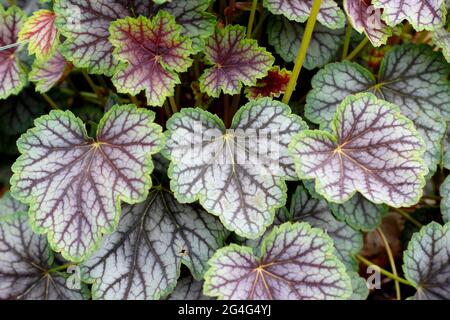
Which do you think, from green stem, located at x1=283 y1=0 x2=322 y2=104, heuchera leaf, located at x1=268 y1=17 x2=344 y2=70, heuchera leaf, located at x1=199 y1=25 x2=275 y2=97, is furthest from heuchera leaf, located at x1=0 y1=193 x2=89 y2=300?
heuchera leaf, located at x1=268 y1=17 x2=344 y2=70

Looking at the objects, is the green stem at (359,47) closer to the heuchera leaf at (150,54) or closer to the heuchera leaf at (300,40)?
the heuchera leaf at (300,40)

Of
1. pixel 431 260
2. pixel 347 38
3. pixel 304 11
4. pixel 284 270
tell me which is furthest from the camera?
pixel 347 38

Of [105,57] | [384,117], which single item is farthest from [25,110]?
[384,117]

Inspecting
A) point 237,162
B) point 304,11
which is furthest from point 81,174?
point 304,11

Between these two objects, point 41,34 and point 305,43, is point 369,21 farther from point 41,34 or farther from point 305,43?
point 41,34

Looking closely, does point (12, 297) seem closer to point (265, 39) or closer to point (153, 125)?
point (153, 125)

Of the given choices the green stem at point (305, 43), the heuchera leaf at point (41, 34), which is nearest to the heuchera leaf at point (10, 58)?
the heuchera leaf at point (41, 34)
